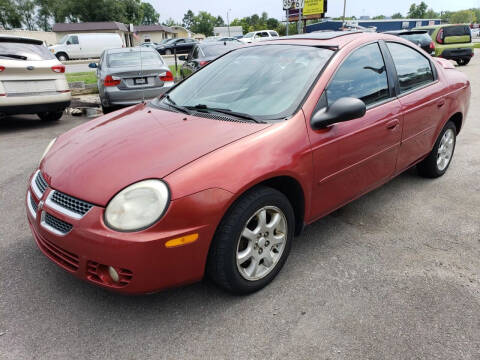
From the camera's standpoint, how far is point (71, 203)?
81.0 inches

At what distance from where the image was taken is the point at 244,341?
2.04m

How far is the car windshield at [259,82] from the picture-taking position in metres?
2.61

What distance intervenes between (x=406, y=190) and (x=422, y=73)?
1.17 m

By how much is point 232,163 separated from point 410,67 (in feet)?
7.85

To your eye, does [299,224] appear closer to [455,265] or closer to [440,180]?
[455,265]

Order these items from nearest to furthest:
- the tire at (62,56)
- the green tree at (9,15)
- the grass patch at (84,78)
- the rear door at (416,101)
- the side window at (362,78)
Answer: the side window at (362,78), the rear door at (416,101), the grass patch at (84,78), the tire at (62,56), the green tree at (9,15)

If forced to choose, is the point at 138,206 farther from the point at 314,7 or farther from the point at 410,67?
→ the point at 314,7

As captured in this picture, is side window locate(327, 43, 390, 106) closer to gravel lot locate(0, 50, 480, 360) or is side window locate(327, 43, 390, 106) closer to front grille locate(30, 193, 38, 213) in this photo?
gravel lot locate(0, 50, 480, 360)

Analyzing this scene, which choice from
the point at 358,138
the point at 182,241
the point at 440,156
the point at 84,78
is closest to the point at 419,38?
the point at 440,156

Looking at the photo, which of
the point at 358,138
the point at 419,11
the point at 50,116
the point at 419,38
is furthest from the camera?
the point at 419,11

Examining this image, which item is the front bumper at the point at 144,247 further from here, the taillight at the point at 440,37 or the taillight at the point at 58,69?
the taillight at the point at 440,37

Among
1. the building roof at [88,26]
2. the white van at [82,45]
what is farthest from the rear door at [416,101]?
the building roof at [88,26]

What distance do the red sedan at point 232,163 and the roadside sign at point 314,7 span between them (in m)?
38.5

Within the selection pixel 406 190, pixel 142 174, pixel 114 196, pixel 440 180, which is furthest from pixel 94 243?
pixel 440 180
